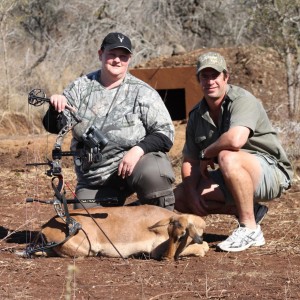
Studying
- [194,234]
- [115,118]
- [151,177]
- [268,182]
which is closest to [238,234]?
[268,182]

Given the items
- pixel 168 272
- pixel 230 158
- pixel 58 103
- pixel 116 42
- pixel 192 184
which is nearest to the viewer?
pixel 168 272

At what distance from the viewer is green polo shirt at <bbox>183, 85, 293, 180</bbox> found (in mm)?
5832

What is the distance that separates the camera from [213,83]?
592 centimetres

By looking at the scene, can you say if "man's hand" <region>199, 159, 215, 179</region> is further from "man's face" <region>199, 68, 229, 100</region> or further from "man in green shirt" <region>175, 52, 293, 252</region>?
"man's face" <region>199, 68, 229, 100</region>

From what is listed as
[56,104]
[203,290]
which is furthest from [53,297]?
[56,104]

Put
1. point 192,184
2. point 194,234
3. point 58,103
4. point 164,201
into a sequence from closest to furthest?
point 194,234, point 58,103, point 164,201, point 192,184

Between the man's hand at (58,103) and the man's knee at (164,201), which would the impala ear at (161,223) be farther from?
the man's hand at (58,103)

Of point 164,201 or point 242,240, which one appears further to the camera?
point 164,201

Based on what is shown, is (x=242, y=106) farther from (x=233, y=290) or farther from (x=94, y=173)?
(x=233, y=290)

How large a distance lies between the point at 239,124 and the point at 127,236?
1.11m

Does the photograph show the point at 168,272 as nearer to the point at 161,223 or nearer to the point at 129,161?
the point at 161,223

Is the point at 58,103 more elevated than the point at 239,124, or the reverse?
the point at 58,103

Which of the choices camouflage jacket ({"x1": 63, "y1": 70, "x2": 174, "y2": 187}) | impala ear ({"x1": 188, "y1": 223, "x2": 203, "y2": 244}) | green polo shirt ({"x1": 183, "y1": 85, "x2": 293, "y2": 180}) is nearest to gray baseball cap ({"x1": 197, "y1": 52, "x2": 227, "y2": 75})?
green polo shirt ({"x1": 183, "y1": 85, "x2": 293, "y2": 180})

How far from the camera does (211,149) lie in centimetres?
584
